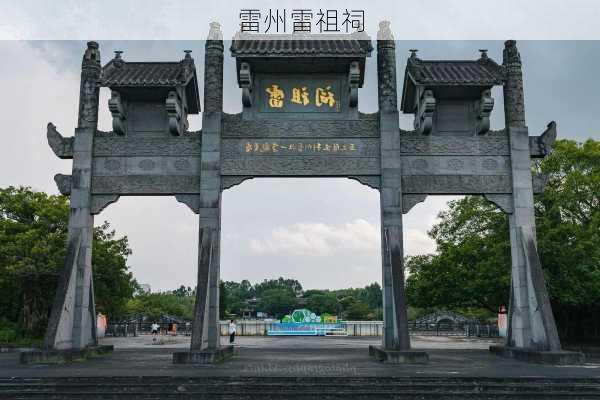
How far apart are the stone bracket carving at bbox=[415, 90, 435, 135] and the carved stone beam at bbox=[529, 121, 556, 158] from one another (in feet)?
8.87

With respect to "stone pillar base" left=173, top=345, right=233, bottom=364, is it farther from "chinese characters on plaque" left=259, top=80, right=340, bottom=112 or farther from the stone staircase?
"chinese characters on plaque" left=259, top=80, right=340, bottom=112

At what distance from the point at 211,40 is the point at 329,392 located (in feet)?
31.9

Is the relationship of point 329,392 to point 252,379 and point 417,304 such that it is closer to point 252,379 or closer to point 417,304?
point 252,379

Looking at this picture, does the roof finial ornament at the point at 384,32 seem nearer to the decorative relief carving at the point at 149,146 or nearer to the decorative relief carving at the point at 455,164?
the decorative relief carving at the point at 455,164

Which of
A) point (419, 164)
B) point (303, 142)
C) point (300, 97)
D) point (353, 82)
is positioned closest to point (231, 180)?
point (303, 142)

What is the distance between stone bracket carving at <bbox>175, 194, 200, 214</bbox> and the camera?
14.6m

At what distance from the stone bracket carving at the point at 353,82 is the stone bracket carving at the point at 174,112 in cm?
444

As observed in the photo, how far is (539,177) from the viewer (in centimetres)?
1505

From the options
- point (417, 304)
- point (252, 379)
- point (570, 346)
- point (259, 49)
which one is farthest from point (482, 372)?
point (417, 304)

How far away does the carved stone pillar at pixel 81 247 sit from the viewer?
13797 millimetres

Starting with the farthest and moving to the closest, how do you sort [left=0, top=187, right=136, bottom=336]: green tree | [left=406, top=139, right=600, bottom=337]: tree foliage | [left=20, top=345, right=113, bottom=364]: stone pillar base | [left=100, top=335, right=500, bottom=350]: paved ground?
[left=0, top=187, right=136, bottom=336]: green tree < [left=100, top=335, right=500, bottom=350]: paved ground < [left=406, top=139, right=600, bottom=337]: tree foliage < [left=20, top=345, right=113, bottom=364]: stone pillar base

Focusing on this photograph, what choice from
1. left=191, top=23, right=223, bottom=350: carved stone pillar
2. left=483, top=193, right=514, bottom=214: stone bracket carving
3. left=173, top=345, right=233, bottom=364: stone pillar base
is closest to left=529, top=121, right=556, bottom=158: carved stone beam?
left=483, top=193, right=514, bottom=214: stone bracket carving

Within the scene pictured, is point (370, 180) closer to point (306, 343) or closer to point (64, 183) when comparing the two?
point (64, 183)

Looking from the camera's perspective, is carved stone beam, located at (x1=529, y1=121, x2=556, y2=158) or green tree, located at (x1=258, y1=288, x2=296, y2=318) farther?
green tree, located at (x1=258, y1=288, x2=296, y2=318)
